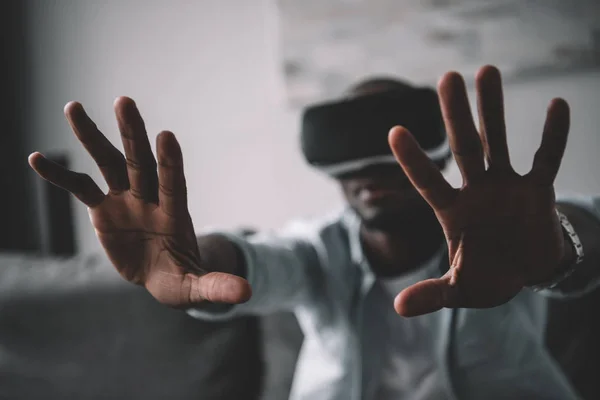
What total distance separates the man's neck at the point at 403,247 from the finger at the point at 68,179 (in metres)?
0.51

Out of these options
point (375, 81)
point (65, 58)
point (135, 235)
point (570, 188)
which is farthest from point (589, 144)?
point (65, 58)

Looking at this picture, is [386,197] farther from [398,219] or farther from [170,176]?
[170,176]

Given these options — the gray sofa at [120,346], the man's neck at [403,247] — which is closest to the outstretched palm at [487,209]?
the man's neck at [403,247]

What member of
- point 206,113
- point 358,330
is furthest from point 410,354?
point 206,113

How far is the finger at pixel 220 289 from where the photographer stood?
44 cm

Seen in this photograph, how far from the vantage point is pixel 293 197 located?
4.69 feet

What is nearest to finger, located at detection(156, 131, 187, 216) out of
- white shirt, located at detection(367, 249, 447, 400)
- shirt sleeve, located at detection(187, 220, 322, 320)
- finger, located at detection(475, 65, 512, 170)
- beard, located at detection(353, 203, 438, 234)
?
shirt sleeve, located at detection(187, 220, 322, 320)

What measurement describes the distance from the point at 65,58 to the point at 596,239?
6.36 feet

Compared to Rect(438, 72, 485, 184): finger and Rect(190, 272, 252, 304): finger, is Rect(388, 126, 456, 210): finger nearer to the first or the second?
Rect(438, 72, 485, 184): finger

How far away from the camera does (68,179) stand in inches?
19.9

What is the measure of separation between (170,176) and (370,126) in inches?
16.1

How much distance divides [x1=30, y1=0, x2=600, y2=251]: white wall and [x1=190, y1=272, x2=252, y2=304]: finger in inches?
35.8

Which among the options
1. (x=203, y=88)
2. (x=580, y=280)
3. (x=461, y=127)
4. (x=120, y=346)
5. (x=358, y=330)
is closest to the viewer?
(x=461, y=127)

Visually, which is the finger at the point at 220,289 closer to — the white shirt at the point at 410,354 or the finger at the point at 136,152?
the finger at the point at 136,152
